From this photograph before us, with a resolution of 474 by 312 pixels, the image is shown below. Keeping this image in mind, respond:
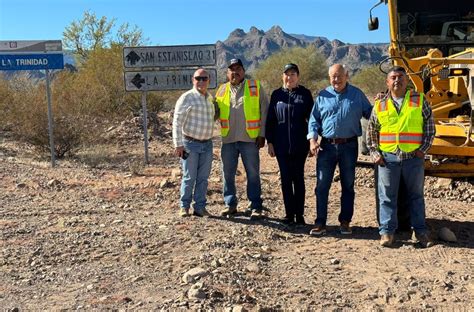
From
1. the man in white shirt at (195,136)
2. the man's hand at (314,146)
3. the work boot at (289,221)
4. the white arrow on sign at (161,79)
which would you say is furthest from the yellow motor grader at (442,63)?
the white arrow on sign at (161,79)

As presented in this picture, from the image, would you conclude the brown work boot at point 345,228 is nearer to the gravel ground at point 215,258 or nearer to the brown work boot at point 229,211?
the gravel ground at point 215,258

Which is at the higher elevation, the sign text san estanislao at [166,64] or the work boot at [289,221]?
the sign text san estanislao at [166,64]

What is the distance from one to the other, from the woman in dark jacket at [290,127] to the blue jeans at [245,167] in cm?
29

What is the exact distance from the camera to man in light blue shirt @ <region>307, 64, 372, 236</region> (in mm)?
5613

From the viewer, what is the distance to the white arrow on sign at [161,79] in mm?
10789

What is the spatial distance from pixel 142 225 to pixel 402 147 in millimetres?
2969

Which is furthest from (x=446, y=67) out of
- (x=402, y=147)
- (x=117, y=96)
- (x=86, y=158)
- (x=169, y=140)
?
(x=117, y=96)

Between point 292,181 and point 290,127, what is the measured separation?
0.64m

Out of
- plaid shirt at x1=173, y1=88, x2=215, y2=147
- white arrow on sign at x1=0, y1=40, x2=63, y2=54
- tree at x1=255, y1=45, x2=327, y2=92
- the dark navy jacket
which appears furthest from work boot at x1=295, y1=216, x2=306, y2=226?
tree at x1=255, y1=45, x2=327, y2=92

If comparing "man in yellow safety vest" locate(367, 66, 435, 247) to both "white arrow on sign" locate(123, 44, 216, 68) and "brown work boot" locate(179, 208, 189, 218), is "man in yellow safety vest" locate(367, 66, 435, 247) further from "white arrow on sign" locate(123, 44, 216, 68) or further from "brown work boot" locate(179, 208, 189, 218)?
"white arrow on sign" locate(123, 44, 216, 68)

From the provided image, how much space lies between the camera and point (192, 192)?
6816mm

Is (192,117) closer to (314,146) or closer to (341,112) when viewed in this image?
(314,146)

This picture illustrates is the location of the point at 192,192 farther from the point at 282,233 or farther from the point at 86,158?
the point at 86,158

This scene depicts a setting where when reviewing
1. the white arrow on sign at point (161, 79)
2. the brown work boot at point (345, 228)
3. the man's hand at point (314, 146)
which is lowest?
the brown work boot at point (345, 228)
